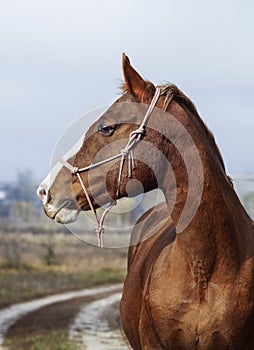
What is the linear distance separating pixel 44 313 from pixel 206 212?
893cm

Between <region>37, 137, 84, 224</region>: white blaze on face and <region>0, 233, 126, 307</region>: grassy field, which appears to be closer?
<region>37, 137, 84, 224</region>: white blaze on face

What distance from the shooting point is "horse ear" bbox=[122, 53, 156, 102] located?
191 inches

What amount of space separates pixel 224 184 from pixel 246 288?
0.63m

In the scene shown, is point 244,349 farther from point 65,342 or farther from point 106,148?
point 65,342

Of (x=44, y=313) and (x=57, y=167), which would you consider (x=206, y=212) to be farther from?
(x=44, y=313)

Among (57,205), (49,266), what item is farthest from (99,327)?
(49,266)

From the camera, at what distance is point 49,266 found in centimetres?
2066

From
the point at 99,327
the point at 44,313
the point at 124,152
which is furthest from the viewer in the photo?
the point at 44,313

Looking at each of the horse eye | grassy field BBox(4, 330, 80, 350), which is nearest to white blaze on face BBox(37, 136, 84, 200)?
the horse eye

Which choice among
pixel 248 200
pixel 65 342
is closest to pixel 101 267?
pixel 65 342

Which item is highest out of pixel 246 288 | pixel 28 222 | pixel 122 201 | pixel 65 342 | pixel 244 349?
pixel 122 201

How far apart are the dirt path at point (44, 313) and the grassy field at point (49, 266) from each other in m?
0.69

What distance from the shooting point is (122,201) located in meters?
5.72

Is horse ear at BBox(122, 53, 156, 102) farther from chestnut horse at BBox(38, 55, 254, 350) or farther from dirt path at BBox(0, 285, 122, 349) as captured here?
dirt path at BBox(0, 285, 122, 349)
